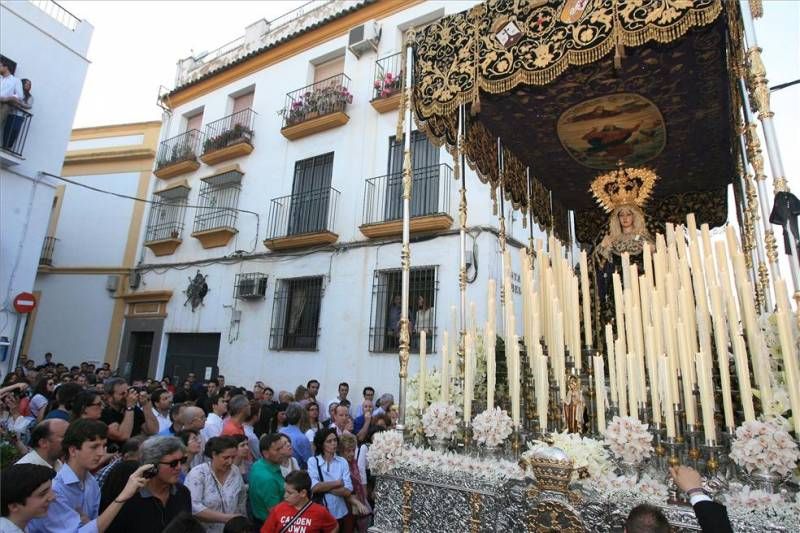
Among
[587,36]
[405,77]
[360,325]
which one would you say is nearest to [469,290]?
[360,325]

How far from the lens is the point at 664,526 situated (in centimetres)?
159

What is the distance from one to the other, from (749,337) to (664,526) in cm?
114

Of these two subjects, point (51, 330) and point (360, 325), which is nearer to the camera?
point (360, 325)

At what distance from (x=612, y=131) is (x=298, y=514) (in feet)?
12.4

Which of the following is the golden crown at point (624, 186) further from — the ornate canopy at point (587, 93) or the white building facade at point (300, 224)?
the white building facade at point (300, 224)

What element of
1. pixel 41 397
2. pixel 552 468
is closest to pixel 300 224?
pixel 41 397

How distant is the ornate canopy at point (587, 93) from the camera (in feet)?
9.88

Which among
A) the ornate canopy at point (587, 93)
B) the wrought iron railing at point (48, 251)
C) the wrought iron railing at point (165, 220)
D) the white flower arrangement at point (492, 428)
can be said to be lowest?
the white flower arrangement at point (492, 428)

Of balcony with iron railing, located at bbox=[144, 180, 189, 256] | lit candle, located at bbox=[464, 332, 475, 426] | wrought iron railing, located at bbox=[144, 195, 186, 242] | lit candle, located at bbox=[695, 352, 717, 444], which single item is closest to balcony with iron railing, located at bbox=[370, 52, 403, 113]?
balcony with iron railing, located at bbox=[144, 180, 189, 256]

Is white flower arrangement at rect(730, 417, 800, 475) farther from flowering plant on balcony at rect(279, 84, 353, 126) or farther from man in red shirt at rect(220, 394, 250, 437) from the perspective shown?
flowering plant on balcony at rect(279, 84, 353, 126)

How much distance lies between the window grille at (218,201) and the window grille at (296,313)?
7.74 ft

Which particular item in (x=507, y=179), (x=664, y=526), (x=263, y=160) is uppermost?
(x=263, y=160)

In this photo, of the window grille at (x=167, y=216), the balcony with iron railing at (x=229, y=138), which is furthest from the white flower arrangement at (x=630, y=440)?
the window grille at (x=167, y=216)

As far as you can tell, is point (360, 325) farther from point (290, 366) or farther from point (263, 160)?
point (263, 160)
